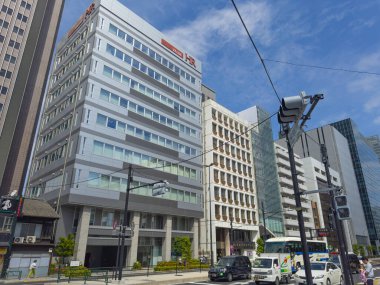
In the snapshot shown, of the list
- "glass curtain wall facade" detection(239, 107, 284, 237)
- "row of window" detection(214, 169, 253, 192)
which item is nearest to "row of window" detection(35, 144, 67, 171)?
"row of window" detection(214, 169, 253, 192)

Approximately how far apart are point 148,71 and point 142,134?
11436 mm

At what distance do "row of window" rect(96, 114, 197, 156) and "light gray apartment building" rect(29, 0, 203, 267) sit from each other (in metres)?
0.16

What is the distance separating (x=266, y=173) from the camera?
72.2m

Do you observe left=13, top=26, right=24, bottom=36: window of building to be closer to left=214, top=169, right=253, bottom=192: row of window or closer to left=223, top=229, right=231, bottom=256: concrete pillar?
left=214, top=169, right=253, bottom=192: row of window

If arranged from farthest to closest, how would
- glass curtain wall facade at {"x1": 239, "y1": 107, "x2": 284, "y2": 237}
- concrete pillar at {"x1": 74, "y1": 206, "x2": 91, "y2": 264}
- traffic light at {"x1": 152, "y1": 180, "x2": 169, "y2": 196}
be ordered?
glass curtain wall facade at {"x1": 239, "y1": 107, "x2": 284, "y2": 237}, concrete pillar at {"x1": 74, "y1": 206, "x2": 91, "y2": 264}, traffic light at {"x1": 152, "y1": 180, "x2": 169, "y2": 196}

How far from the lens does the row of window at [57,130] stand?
4037 cm

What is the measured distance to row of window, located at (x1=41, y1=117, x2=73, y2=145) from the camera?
132ft

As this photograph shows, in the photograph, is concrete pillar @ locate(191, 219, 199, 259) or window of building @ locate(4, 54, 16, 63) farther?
window of building @ locate(4, 54, 16, 63)

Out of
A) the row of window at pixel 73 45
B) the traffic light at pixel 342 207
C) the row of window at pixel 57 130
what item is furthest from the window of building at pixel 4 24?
the traffic light at pixel 342 207

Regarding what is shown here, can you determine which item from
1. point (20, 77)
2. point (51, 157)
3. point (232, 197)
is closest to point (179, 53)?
point (51, 157)

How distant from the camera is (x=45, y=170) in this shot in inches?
1628

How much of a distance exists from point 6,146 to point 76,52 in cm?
3196

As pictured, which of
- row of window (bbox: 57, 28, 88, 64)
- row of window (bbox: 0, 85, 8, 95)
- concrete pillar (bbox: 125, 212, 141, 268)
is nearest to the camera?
concrete pillar (bbox: 125, 212, 141, 268)

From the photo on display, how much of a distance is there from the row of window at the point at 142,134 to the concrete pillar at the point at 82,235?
38.0 ft
